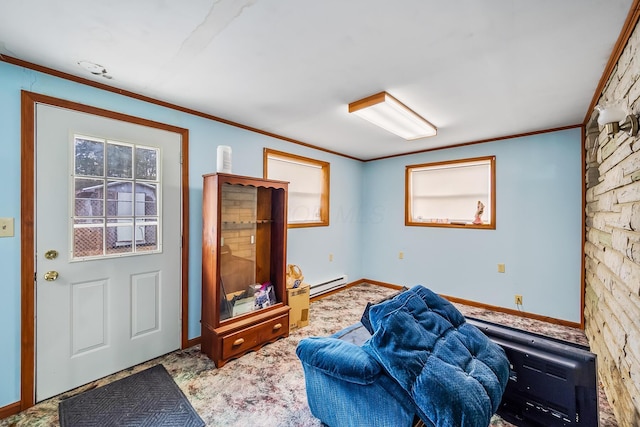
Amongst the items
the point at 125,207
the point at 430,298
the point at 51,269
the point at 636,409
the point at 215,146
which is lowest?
the point at 636,409

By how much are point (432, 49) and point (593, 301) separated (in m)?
2.74

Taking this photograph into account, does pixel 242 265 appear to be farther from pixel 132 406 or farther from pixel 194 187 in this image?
pixel 132 406

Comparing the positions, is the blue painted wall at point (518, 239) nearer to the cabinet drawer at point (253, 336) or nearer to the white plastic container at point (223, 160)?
the cabinet drawer at point (253, 336)

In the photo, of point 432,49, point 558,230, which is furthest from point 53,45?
point 558,230

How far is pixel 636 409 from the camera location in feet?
4.60

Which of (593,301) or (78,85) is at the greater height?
(78,85)

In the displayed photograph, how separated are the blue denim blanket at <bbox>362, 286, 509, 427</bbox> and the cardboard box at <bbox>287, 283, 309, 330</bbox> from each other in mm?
1675

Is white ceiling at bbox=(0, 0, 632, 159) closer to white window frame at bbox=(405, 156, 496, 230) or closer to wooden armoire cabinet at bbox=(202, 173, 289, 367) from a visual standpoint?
wooden armoire cabinet at bbox=(202, 173, 289, 367)

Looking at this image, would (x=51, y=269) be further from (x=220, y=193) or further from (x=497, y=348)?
(x=497, y=348)

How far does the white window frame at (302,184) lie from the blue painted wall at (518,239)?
127 cm

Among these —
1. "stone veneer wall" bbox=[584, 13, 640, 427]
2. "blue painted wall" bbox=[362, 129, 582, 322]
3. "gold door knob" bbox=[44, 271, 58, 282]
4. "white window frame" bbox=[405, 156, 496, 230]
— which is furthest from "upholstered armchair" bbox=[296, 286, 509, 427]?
"white window frame" bbox=[405, 156, 496, 230]

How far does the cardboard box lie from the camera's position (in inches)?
122

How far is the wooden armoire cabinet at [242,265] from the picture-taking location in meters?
2.45

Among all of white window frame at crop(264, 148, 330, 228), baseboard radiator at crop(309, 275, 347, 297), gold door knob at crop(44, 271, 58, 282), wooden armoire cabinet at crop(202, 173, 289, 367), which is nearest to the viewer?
gold door knob at crop(44, 271, 58, 282)
